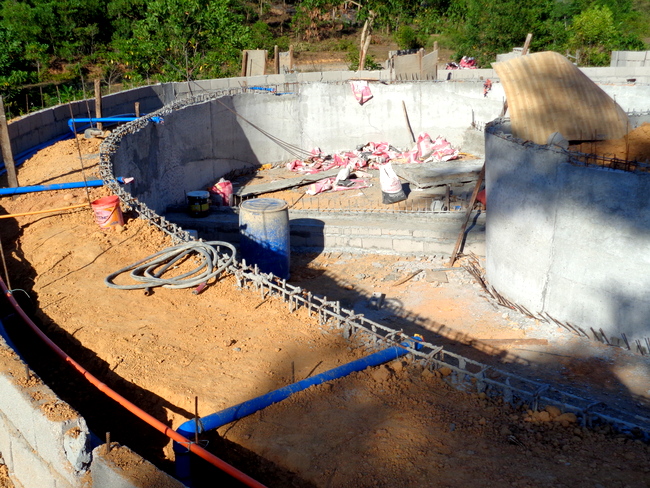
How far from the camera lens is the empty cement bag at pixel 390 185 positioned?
48.4 feet

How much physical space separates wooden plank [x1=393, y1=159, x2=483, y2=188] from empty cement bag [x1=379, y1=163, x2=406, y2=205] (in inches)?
33.7

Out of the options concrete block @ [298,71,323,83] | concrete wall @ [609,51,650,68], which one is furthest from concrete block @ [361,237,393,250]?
concrete wall @ [609,51,650,68]

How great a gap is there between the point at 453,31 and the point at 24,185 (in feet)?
95.4

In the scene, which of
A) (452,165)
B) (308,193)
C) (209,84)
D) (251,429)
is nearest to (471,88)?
(452,165)

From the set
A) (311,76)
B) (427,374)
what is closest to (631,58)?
(311,76)

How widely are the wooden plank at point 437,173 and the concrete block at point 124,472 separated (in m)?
12.6

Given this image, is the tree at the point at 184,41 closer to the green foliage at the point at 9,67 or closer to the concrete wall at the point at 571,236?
the green foliage at the point at 9,67

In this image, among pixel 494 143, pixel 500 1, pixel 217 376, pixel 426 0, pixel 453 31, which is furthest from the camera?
pixel 453 31

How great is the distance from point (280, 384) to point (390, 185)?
10102 millimetres

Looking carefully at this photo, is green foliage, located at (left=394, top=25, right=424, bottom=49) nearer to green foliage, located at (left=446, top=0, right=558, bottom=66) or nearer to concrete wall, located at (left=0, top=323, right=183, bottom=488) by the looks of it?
green foliage, located at (left=446, top=0, right=558, bottom=66)

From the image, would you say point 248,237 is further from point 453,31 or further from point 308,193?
point 453,31

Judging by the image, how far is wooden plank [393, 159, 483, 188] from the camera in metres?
15.6

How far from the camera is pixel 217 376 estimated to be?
5.29 meters

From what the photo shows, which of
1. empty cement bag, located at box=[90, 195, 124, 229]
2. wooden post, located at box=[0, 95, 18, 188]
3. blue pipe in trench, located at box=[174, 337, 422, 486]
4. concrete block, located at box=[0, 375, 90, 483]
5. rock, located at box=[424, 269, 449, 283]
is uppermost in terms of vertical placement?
wooden post, located at box=[0, 95, 18, 188]
